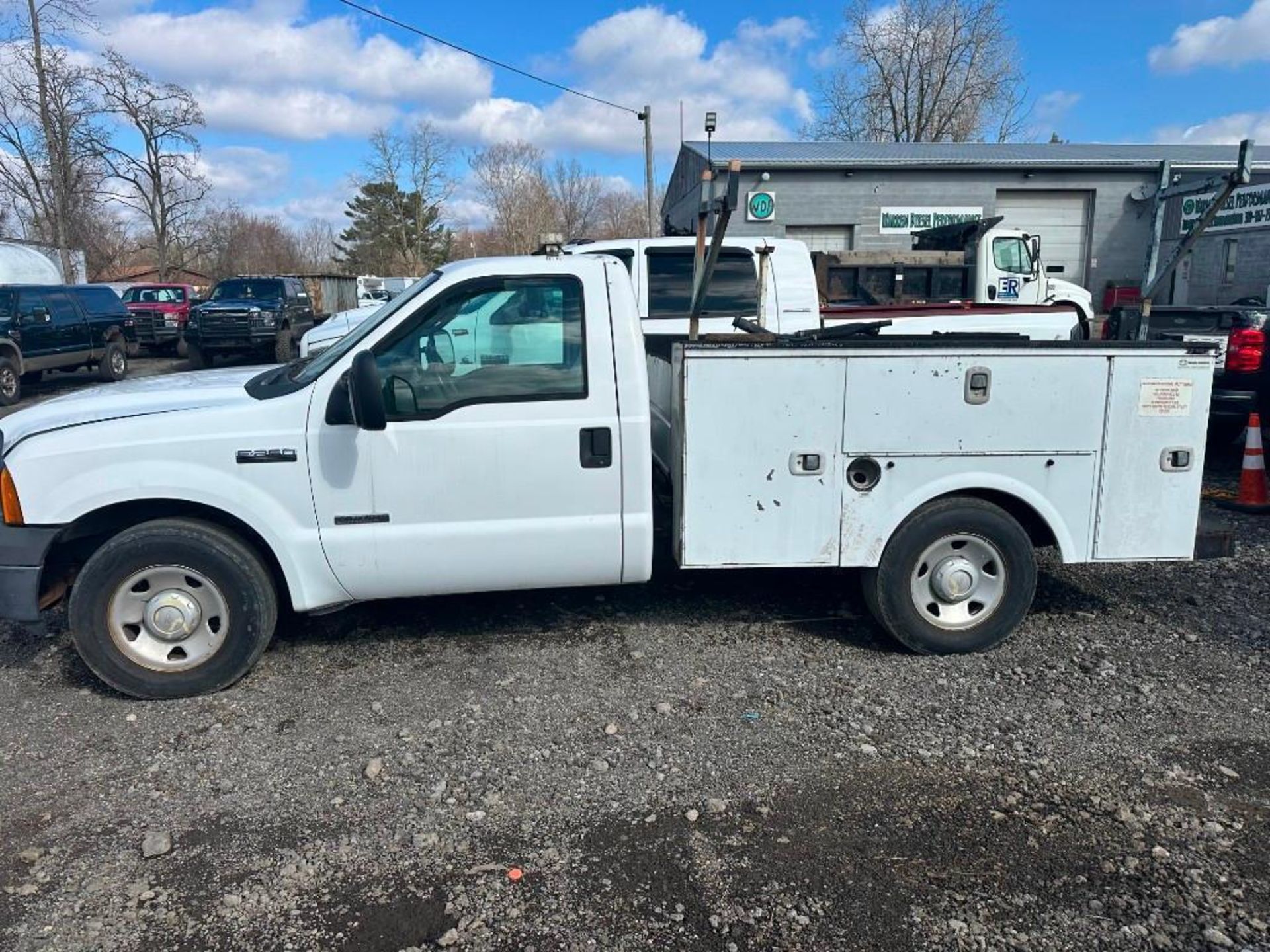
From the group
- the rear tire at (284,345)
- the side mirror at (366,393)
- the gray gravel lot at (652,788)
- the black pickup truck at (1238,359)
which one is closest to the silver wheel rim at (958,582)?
the gray gravel lot at (652,788)

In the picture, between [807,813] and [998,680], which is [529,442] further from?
[998,680]

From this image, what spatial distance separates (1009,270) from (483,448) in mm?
14052

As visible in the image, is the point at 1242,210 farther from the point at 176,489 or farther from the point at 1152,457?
the point at 176,489

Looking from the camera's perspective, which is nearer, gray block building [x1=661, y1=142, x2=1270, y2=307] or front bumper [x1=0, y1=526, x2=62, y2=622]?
front bumper [x1=0, y1=526, x2=62, y2=622]

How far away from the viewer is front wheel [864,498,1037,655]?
Result: 4.60m

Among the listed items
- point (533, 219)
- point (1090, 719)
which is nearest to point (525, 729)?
point (1090, 719)

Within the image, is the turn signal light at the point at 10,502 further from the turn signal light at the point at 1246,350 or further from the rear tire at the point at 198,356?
the rear tire at the point at 198,356

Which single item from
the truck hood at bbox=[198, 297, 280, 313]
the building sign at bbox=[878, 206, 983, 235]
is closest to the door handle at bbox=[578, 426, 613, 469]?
the truck hood at bbox=[198, 297, 280, 313]

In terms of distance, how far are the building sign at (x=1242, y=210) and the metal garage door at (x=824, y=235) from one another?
8.38 metres

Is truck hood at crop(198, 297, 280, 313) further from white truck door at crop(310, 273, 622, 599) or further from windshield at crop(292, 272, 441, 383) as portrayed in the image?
white truck door at crop(310, 273, 622, 599)

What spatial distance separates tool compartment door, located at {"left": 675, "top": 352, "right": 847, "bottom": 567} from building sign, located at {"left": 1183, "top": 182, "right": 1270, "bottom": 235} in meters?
21.3

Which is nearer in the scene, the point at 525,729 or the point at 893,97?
the point at 525,729

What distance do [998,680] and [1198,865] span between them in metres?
1.44

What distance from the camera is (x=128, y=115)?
41906mm
